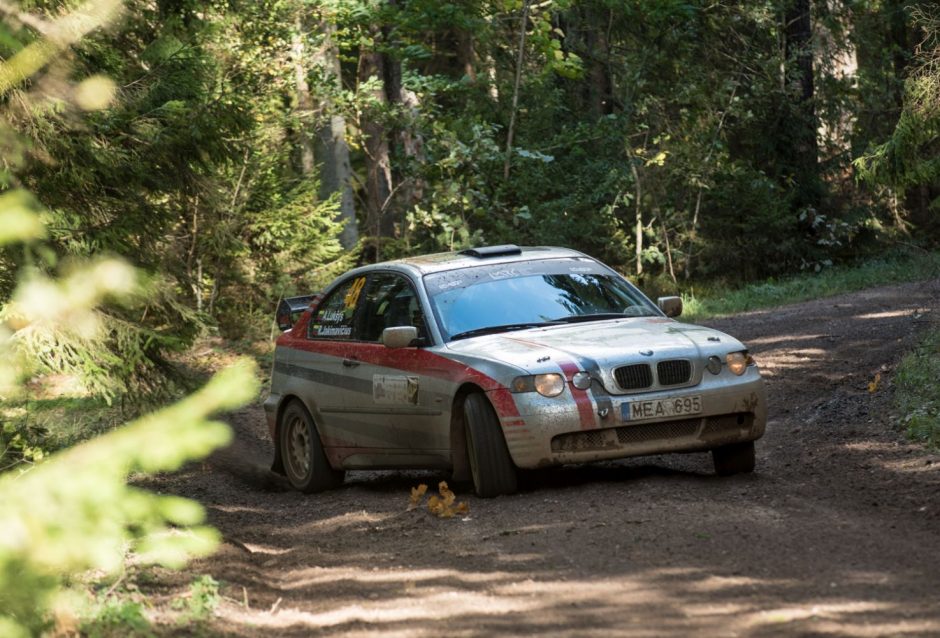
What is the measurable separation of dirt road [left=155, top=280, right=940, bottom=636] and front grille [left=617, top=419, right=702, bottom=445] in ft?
1.06

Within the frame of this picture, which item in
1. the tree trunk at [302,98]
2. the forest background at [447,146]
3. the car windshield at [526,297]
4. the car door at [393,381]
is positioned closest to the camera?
the car door at [393,381]

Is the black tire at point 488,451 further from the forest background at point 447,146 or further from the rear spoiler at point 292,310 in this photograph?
the rear spoiler at point 292,310

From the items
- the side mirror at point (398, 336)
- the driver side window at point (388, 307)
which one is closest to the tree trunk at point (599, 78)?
the driver side window at point (388, 307)

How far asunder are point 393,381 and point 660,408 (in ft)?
7.00

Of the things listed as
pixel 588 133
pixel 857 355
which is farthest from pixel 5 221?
pixel 588 133

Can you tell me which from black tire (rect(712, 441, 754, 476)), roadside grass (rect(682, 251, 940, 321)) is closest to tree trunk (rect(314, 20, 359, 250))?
roadside grass (rect(682, 251, 940, 321))

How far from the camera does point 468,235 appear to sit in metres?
24.3

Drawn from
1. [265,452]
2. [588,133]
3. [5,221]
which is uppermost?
[588,133]

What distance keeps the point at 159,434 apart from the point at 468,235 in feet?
69.0

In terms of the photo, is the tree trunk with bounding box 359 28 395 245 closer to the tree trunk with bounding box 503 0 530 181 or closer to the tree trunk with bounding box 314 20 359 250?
the tree trunk with bounding box 314 20 359 250

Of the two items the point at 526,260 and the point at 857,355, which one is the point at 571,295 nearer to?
the point at 526,260

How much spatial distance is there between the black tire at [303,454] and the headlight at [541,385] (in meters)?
2.82

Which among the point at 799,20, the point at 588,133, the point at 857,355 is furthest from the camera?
the point at 799,20

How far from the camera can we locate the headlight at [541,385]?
27.9ft
